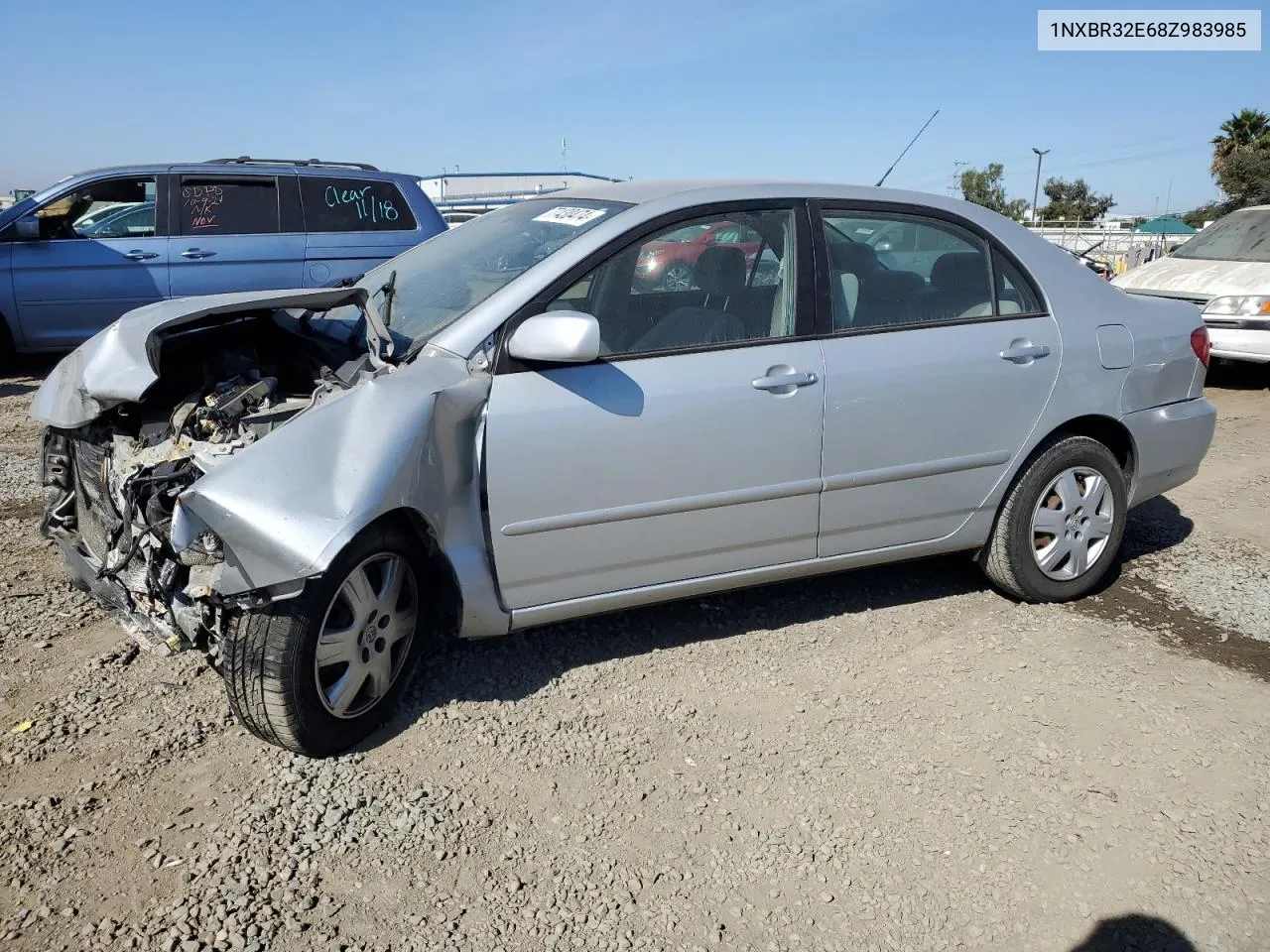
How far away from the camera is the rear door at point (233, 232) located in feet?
28.6

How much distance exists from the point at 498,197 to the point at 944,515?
996 centimetres

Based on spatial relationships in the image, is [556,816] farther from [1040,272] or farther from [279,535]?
[1040,272]

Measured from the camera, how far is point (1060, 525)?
395cm

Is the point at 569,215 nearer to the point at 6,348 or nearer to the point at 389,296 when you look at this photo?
the point at 389,296

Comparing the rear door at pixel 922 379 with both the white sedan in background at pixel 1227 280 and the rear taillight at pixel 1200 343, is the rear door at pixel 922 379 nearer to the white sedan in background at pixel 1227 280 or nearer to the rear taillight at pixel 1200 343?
the rear taillight at pixel 1200 343

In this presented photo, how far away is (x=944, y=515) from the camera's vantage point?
3.74 metres

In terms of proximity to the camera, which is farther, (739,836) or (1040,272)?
(1040,272)

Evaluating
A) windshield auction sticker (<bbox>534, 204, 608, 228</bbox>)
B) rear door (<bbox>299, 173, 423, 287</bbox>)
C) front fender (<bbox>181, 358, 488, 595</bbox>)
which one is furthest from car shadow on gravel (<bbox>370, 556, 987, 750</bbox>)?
rear door (<bbox>299, 173, 423, 287</bbox>)

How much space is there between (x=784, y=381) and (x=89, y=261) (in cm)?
749

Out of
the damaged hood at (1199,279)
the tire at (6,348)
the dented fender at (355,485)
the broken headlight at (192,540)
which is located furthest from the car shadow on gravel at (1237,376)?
the tire at (6,348)

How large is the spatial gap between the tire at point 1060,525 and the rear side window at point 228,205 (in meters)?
7.38

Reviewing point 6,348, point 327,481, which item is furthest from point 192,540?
point 6,348

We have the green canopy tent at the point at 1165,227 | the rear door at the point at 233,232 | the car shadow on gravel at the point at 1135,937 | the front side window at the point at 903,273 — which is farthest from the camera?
the green canopy tent at the point at 1165,227

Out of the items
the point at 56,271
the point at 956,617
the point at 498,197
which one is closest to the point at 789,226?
the point at 956,617
